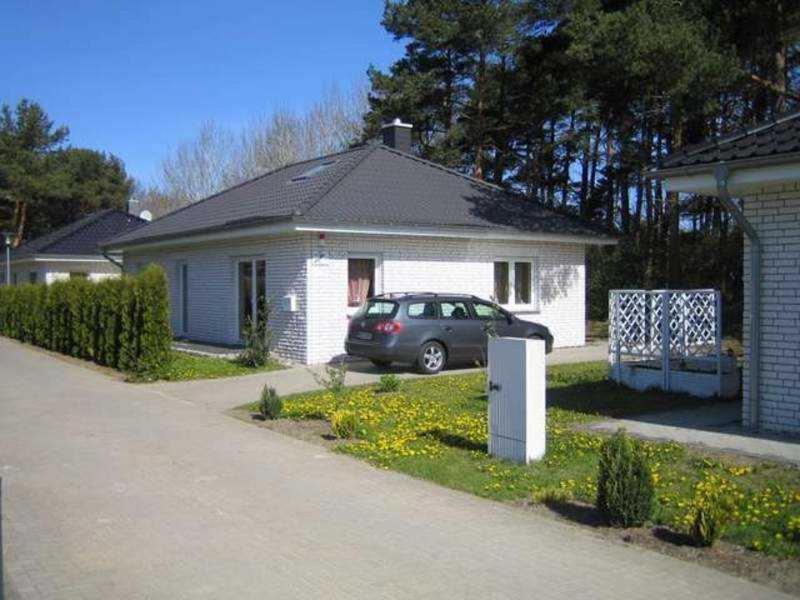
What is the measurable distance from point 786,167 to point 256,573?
686 centimetres

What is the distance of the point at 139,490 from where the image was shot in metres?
7.56

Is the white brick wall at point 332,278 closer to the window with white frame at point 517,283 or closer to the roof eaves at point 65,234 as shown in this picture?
the window with white frame at point 517,283

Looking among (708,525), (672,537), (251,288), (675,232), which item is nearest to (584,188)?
(675,232)

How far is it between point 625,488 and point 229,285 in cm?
1574

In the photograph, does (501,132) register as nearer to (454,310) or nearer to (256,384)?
(454,310)

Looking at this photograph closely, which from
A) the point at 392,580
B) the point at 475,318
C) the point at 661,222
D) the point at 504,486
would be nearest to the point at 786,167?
the point at 504,486

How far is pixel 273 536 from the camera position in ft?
20.0

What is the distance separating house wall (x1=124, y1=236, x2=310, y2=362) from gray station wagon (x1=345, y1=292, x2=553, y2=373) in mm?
2054

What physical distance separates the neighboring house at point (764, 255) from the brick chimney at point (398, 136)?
15969 millimetres

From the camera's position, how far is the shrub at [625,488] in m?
6.16

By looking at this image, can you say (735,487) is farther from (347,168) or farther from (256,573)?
(347,168)

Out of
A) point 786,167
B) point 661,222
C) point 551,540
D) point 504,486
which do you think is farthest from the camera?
point 661,222

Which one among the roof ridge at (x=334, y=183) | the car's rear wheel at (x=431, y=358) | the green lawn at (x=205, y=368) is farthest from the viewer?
the roof ridge at (x=334, y=183)

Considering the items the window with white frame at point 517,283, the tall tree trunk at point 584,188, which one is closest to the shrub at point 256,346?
the window with white frame at point 517,283
